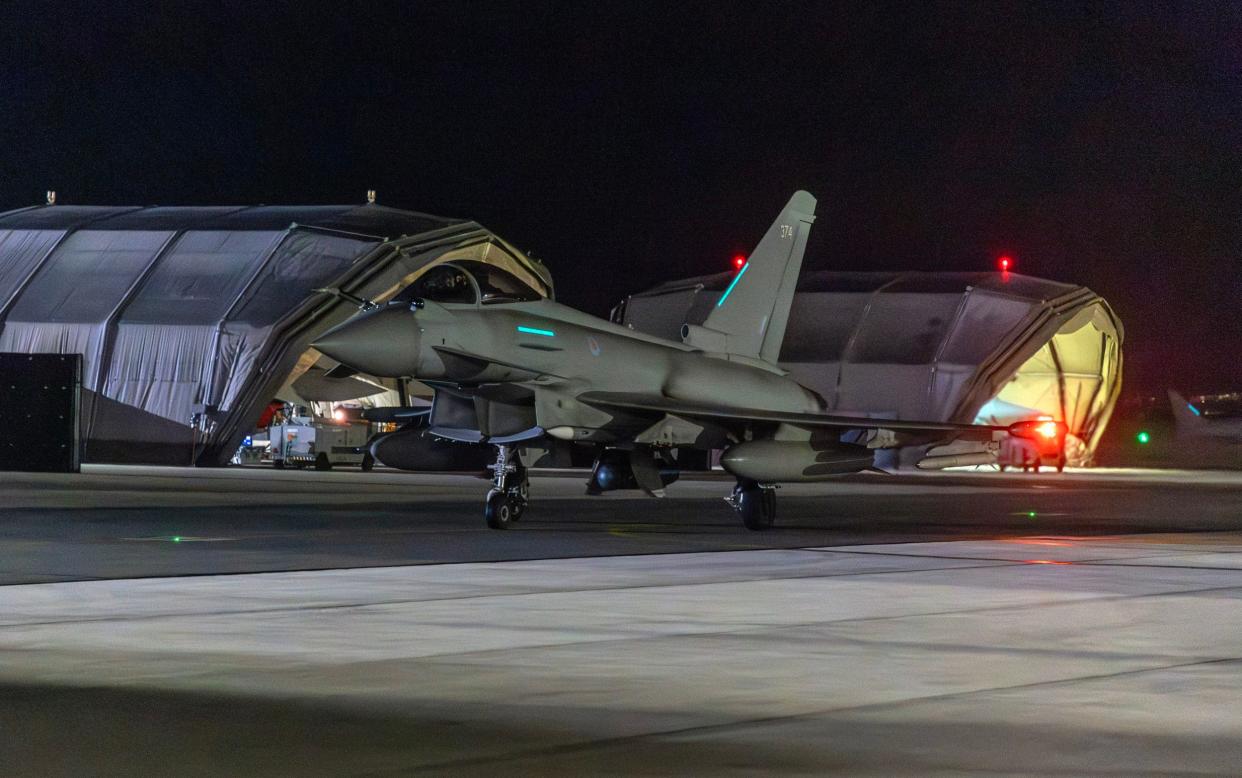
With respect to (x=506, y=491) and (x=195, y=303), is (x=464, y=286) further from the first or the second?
(x=195, y=303)

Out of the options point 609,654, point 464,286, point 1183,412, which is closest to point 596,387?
point 464,286

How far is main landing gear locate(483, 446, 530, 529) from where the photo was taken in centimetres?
2072

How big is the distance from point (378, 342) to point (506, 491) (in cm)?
338

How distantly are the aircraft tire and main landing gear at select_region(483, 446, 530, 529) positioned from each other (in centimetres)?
317

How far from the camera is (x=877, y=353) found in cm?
7150

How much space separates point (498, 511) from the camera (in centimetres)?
2072

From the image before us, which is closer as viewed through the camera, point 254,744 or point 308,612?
point 254,744

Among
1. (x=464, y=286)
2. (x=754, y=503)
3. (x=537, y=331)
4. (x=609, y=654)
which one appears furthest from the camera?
(x=754, y=503)

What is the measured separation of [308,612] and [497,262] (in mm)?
58452

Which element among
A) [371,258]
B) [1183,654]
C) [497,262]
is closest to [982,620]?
[1183,654]

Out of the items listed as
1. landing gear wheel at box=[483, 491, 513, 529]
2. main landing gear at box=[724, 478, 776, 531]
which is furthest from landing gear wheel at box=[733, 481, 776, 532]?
landing gear wheel at box=[483, 491, 513, 529]

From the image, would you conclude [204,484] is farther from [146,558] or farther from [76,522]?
[146,558]

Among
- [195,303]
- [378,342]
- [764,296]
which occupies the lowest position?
[378,342]

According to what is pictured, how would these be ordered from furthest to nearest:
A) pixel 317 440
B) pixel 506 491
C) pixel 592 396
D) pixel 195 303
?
pixel 195 303 < pixel 317 440 < pixel 506 491 < pixel 592 396
